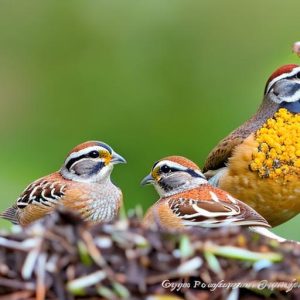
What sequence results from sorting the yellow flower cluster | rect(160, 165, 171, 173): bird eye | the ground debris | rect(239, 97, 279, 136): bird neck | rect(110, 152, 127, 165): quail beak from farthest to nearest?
rect(239, 97, 279, 136): bird neck, the yellow flower cluster, rect(110, 152, 127, 165): quail beak, rect(160, 165, 171, 173): bird eye, the ground debris

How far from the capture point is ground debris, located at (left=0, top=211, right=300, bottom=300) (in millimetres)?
3080

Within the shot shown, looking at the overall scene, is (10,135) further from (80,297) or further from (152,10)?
(80,297)

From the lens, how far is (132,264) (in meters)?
3.09

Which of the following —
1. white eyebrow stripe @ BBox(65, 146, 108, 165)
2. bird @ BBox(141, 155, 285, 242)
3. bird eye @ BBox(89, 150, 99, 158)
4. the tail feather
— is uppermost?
white eyebrow stripe @ BBox(65, 146, 108, 165)

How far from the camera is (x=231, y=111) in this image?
17.6 feet

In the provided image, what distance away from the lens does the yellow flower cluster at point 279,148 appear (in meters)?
4.64

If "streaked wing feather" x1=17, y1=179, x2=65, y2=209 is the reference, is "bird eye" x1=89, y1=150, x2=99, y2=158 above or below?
above

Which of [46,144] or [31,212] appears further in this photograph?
[46,144]

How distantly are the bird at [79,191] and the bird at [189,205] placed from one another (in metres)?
0.17

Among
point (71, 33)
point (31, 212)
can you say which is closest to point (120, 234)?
point (31, 212)

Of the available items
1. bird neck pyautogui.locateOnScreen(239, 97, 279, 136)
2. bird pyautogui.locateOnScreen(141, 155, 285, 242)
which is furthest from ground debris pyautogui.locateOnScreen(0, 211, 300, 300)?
bird neck pyautogui.locateOnScreen(239, 97, 279, 136)

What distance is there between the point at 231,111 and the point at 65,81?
778 mm

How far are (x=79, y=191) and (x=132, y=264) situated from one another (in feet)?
4.36

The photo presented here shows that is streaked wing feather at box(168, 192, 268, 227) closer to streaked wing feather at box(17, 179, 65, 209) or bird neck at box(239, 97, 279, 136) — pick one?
streaked wing feather at box(17, 179, 65, 209)
